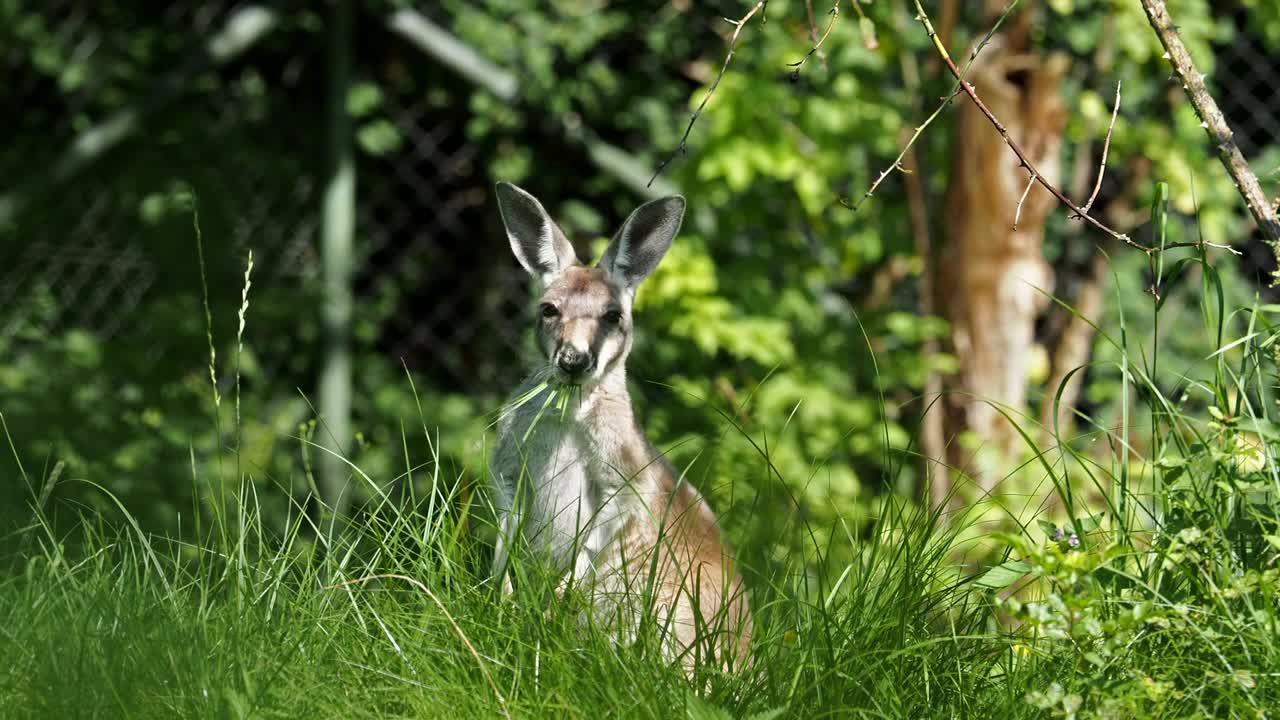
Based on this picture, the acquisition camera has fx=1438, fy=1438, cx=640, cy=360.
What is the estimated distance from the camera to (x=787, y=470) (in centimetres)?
620

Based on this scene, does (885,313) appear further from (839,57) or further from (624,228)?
(624,228)

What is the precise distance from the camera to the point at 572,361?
3.84 meters

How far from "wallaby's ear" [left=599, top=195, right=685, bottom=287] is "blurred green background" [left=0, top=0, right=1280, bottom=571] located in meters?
2.45

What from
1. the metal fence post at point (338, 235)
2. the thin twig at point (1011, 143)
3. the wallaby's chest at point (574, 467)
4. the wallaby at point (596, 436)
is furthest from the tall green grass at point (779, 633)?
the metal fence post at point (338, 235)

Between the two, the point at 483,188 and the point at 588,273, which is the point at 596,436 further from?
the point at 483,188

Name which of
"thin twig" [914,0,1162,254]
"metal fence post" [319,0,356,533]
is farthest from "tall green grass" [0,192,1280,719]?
"metal fence post" [319,0,356,533]

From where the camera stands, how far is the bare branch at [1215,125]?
2988 mm

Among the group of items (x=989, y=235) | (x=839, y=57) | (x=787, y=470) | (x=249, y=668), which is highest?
(x=839, y=57)

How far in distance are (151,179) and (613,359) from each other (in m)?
4.27

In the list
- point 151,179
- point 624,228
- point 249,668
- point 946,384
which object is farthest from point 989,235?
point 249,668

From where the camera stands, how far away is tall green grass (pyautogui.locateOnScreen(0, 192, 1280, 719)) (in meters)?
2.44

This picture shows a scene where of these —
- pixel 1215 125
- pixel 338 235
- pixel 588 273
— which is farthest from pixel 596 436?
pixel 338 235

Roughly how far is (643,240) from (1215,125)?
5.59ft

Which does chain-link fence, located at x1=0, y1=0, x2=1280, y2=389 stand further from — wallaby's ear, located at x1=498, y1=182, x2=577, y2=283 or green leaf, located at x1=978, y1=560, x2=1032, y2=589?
green leaf, located at x1=978, y1=560, x2=1032, y2=589
